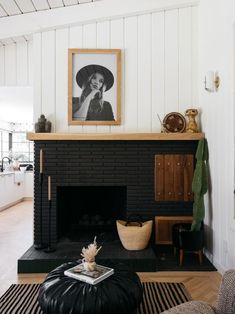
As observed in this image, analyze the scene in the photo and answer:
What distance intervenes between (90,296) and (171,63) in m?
3.09

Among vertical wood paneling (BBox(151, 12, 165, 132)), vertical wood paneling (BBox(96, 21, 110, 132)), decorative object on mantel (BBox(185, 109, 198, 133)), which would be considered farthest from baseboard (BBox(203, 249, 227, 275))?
vertical wood paneling (BBox(96, 21, 110, 132))

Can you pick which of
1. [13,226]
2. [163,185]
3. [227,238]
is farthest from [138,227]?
[13,226]

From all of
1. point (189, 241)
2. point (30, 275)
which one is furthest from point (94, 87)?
point (30, 275)

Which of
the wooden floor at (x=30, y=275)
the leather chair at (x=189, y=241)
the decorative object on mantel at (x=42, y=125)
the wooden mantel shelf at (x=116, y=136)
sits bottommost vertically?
the wooden floor at (x=30, y=275)

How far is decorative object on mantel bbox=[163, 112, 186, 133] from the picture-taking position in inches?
147

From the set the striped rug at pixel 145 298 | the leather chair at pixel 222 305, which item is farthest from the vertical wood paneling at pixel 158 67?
the leather chair at pixel 222 305

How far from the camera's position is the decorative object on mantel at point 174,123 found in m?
3.73

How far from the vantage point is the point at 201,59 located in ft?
12.1

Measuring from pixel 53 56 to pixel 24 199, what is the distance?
533cm

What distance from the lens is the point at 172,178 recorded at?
3.71 m

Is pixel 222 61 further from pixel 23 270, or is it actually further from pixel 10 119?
pixel 10 119

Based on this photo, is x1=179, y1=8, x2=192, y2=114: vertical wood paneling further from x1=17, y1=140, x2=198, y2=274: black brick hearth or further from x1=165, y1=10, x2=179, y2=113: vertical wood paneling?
x1=17, y1=140, x2=198, y2=274: black brick hearth

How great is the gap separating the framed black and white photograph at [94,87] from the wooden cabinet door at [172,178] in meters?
0.83

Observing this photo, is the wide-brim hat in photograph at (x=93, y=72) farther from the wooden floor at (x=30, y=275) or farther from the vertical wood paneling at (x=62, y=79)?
the wooden floor at (x=30, y=275)
